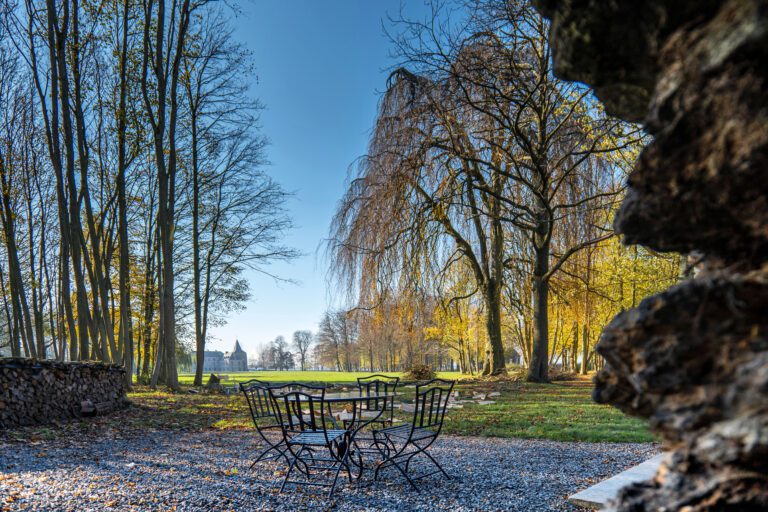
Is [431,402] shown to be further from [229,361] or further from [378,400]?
[229,361]

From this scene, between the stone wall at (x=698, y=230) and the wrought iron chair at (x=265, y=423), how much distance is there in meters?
3.63

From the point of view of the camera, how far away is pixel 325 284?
11.7m

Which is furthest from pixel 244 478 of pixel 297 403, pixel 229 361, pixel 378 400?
pixel 229 361

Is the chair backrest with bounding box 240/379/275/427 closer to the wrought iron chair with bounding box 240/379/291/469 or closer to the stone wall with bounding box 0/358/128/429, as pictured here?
the wrought iron chair with bounding box 240/379/291/469

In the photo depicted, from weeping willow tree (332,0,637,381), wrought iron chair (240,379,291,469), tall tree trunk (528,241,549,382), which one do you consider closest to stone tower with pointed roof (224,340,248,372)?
tall tree trunk (528,241,549,382)

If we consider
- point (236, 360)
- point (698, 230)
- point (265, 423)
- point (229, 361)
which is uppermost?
point (698, 230)

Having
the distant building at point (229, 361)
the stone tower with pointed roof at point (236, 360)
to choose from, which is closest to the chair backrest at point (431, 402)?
the distant building at point (229, 361)

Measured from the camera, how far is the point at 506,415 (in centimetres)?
804

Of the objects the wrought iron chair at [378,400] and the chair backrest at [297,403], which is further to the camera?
the wrought iron chair at [378,400]

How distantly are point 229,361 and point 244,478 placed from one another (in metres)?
77.6

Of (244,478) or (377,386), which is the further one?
(377,386)

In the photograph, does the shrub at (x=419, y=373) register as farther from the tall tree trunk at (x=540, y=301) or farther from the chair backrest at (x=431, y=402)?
the chair backrest at (x=431, y=402)

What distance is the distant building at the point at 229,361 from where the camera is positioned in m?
75.4

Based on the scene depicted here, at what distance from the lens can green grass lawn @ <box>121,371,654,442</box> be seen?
260 inches
